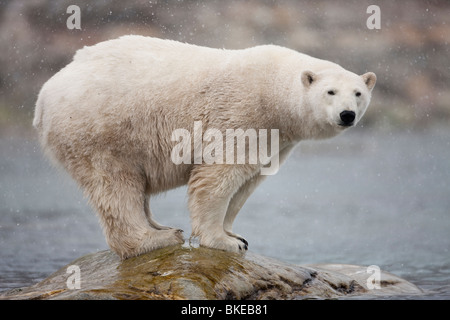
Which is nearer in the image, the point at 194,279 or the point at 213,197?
the point at 194,279

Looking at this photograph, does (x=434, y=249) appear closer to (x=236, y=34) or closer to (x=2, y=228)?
(x=236, y=34)

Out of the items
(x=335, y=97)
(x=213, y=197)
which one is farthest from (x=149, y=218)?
(x=335, y=97)

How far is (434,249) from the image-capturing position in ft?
56.1

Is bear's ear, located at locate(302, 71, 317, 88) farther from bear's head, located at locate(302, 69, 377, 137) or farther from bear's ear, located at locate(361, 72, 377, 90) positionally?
bear's ear, located at locate(361, 72, 377, 90)

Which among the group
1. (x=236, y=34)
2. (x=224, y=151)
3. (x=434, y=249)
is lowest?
(x=434, y=249)

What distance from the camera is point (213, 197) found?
6.41 metres

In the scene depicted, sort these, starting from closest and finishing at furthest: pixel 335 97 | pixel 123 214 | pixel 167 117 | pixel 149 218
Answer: pixel 335 97
pixel 123 214
pixel 167 117
pixel 149 218

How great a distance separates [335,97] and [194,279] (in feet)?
7.70

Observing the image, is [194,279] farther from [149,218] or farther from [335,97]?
[335,97]

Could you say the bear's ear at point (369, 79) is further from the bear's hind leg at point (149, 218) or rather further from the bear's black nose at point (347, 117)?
the bear's hind leg at point (149, 218)

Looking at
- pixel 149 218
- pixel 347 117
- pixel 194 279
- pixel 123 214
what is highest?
pixel 347 117
